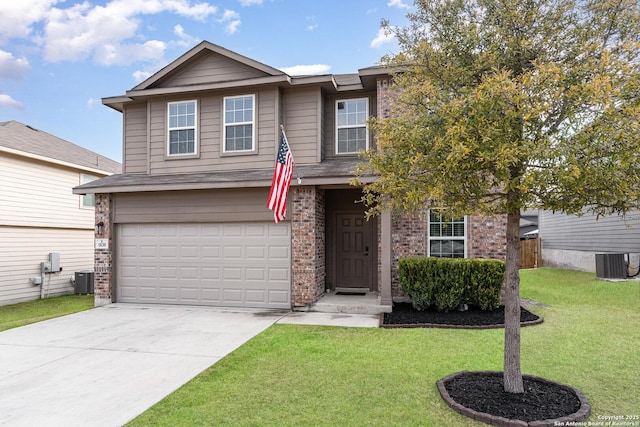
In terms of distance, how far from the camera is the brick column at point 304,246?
9.23m

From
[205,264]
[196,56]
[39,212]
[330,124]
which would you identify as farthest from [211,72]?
[39,212]

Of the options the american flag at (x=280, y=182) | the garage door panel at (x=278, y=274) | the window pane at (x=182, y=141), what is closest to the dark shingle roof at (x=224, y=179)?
the window pane at (x=182, y=141)

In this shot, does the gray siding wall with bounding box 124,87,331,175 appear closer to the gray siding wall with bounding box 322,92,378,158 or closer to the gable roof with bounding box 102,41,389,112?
the gray siding wall with bounding box 322,92,378,158

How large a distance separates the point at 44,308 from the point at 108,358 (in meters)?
7.01

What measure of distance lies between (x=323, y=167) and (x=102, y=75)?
25.1 metres

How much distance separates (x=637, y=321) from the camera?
7680mm

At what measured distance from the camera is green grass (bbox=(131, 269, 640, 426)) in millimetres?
3920

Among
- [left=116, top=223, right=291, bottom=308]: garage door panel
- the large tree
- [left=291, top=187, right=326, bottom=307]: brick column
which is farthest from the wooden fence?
Answer: the large tree

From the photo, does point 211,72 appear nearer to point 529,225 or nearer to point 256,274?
point 256,274

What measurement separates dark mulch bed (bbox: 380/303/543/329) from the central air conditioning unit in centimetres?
622

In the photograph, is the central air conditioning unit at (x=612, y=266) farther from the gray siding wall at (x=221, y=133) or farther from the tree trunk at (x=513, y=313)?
the tree trunk at (x=513, y=313)

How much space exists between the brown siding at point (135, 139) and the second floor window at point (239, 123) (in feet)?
8.72

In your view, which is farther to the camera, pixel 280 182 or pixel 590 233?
pixel 590 233

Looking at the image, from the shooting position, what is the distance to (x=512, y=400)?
4.15 m
